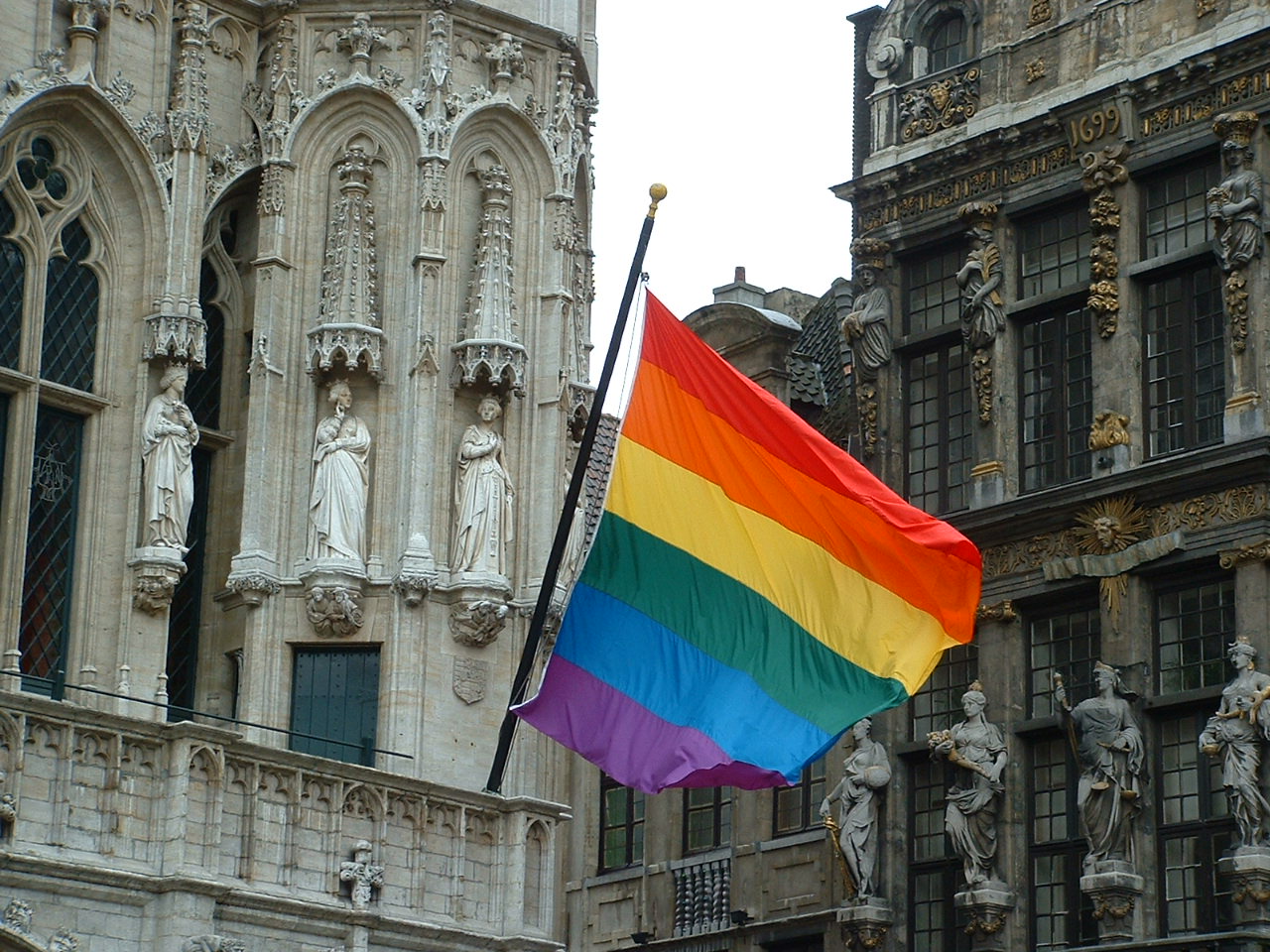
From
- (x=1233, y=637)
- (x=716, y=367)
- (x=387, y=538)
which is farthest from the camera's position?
(x=1233, y=637)

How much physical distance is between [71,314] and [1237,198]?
12.4 metres

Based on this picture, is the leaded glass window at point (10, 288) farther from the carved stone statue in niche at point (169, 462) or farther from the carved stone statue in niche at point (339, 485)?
the carved stone statue in niche at point (339, 485)

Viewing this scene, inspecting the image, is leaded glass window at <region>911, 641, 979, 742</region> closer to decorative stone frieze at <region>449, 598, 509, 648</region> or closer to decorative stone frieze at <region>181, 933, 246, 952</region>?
decorative stone frieze at <region>449, 598, 509, 648</region>

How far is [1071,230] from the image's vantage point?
32.2 metres

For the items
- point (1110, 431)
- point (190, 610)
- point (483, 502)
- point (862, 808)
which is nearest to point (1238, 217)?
point (1110, 431)

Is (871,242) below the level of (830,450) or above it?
above

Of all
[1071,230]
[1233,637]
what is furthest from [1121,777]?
[1071,230]

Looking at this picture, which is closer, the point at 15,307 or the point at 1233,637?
the point at 15,307

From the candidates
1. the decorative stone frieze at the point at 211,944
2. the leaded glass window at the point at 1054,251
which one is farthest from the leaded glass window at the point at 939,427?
the decorative stone frieze at the point at 211,944

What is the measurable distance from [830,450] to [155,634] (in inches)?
230

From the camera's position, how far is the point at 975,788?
31.0 m

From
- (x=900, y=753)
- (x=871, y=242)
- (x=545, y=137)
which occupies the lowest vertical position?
(x=900, y=753)

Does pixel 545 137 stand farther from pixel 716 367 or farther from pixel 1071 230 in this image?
pixel 1071 230

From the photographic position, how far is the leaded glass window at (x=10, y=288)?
23.9 metres
